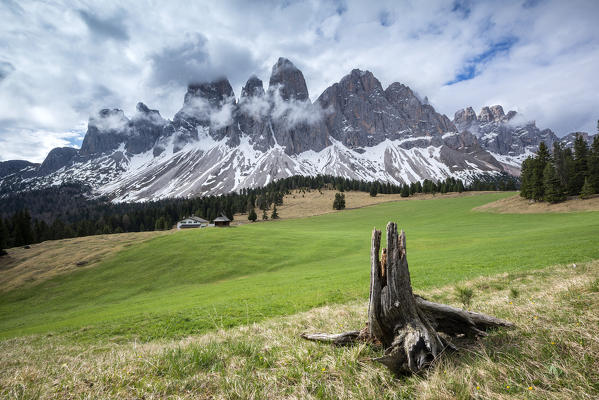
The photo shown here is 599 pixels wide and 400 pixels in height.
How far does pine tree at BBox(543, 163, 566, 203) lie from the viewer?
5303cm

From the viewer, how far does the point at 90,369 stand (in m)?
4.27

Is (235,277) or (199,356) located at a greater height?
(199,356)

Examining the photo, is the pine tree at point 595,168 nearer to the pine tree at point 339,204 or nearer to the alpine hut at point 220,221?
the pine tree at point 339,204

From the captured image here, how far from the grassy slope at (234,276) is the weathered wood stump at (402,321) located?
7122mm

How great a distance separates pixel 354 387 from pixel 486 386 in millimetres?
1529

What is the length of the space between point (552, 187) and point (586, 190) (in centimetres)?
485

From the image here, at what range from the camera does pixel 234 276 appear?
96.5 feet

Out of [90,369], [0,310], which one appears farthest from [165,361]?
[0,310]

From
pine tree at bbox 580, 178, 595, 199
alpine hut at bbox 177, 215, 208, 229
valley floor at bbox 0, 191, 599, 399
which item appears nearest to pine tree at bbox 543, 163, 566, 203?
pine tree at bbox 580, 178, 595, 199

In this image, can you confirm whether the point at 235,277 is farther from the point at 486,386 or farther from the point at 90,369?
the point at 486,386

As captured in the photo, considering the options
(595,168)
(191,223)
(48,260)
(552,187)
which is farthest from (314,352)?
(191,223)

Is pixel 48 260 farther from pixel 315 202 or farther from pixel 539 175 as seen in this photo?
pixel 539 175

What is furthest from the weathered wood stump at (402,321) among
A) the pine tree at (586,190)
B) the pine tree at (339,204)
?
the pine tree at (339,204)

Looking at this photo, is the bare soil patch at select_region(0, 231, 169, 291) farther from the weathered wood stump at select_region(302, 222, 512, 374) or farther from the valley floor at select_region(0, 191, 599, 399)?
the weathered wood stump at select_region(302, 222, 512, 374)
